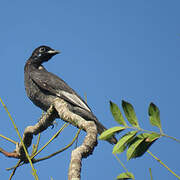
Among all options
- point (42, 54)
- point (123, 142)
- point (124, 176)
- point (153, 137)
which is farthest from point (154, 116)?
point (42, 54)

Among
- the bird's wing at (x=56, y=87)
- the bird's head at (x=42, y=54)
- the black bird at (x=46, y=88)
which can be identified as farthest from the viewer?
the bird's head at (x=42, y=54)

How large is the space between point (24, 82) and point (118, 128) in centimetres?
645

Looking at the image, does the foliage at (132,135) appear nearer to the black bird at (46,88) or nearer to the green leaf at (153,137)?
the green leaf at (153,137)

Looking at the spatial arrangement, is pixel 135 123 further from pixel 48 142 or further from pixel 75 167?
pixel 48 142

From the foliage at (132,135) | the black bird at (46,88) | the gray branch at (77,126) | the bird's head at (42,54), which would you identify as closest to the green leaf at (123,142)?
the foliage at (132,135)

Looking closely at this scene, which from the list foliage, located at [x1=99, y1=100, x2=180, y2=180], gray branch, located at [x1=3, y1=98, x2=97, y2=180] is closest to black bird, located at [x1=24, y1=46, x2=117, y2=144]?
gray branch, located at [x1=3, y1=98, x2=97, y2=180]

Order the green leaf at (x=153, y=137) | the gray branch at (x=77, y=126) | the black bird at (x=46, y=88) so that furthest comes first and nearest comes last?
the black bird at (x=46, y=88)
the gray branch at (x=77, y=126)
the green leaf at (x=153, y=137)

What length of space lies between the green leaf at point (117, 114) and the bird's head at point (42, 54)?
272 inches

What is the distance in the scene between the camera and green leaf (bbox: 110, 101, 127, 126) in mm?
1459

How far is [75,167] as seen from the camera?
1.71 m

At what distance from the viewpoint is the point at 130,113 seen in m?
1.48

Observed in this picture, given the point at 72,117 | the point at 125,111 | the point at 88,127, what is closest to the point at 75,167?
the point at 125,111

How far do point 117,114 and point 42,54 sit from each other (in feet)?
23.4

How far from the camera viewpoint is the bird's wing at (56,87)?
21.3 feet
